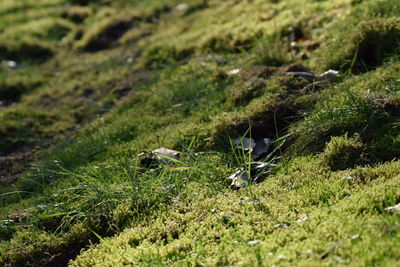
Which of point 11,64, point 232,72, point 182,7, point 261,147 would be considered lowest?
point 11,64

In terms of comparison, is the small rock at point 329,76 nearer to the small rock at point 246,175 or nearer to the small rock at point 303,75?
the small rock at point 303,75

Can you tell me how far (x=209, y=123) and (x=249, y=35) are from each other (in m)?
3.52

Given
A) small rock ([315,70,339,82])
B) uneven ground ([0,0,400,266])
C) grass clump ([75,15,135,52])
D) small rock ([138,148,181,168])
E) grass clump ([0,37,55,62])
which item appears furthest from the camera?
grass clump ([0,37,55,62])

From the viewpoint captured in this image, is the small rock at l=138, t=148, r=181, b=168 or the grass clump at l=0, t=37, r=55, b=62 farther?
the grass clump at l=0, t=37, r=55, b=62

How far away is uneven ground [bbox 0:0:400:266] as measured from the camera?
3.49 m

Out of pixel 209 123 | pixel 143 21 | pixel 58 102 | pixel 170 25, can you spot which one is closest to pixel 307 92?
pixel 209 123

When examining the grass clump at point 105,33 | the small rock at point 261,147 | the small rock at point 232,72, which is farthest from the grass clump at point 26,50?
the small rock at point 261,147

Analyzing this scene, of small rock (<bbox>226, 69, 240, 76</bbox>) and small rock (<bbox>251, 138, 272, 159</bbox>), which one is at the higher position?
small rock (<bbox>226, 69, 240, 76</bbox>)

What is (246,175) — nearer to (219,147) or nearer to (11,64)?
(219,147)

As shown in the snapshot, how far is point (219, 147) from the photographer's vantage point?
17.6 ft

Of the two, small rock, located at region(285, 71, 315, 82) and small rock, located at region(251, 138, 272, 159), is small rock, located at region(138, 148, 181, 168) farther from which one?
small rock, located at region(285, 71, 315, 82)

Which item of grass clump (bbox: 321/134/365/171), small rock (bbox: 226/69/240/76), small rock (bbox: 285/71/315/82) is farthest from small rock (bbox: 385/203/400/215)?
small rock (bbox: 226/69/240/76)

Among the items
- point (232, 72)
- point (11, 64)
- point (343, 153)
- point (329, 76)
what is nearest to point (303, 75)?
point (329, 76)

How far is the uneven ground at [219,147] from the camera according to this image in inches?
138
